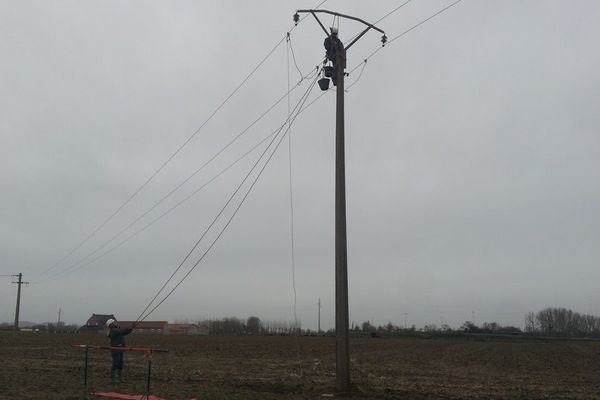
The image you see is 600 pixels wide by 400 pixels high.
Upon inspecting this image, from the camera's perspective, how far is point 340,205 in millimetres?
14641

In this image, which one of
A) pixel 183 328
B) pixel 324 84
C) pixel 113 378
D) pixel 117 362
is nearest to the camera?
pixel 324 84

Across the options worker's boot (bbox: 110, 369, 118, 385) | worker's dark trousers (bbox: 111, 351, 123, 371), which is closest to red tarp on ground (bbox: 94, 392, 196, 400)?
worker's boot (bbox: 110, 369, 118, 385)

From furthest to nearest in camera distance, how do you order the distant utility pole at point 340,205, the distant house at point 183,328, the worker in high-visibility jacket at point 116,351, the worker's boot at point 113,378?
the distant house at point 183,328 < the worker in high-visibility jacket at point 116,351 < the worker's boot at point 113,378 < the distant utility pole at point 340,205

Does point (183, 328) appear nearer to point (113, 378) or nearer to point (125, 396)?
point (113, 378)

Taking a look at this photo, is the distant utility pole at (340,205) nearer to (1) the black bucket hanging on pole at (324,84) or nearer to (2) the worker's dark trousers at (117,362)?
(1) the black bucket hanging on pole at (324,84)

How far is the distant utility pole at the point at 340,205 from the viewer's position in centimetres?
1412

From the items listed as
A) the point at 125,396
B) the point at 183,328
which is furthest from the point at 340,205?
the point at 183,328

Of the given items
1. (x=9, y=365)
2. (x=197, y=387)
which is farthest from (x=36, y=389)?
(x=9, y=365)

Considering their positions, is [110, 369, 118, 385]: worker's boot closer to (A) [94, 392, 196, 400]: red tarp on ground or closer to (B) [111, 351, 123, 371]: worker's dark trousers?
(B) [111, 351, 123, 371]: worker's dark trousers

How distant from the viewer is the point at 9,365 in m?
22.0

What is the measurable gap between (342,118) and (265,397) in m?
7.14

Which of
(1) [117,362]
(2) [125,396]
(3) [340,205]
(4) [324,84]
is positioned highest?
(4) [324,84]

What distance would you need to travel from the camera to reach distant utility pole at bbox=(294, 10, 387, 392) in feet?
46.3

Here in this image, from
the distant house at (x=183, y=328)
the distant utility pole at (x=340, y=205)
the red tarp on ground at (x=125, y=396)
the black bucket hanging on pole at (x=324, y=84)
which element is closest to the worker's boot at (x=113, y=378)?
the red tarp on ground at (x=125, y=396)
